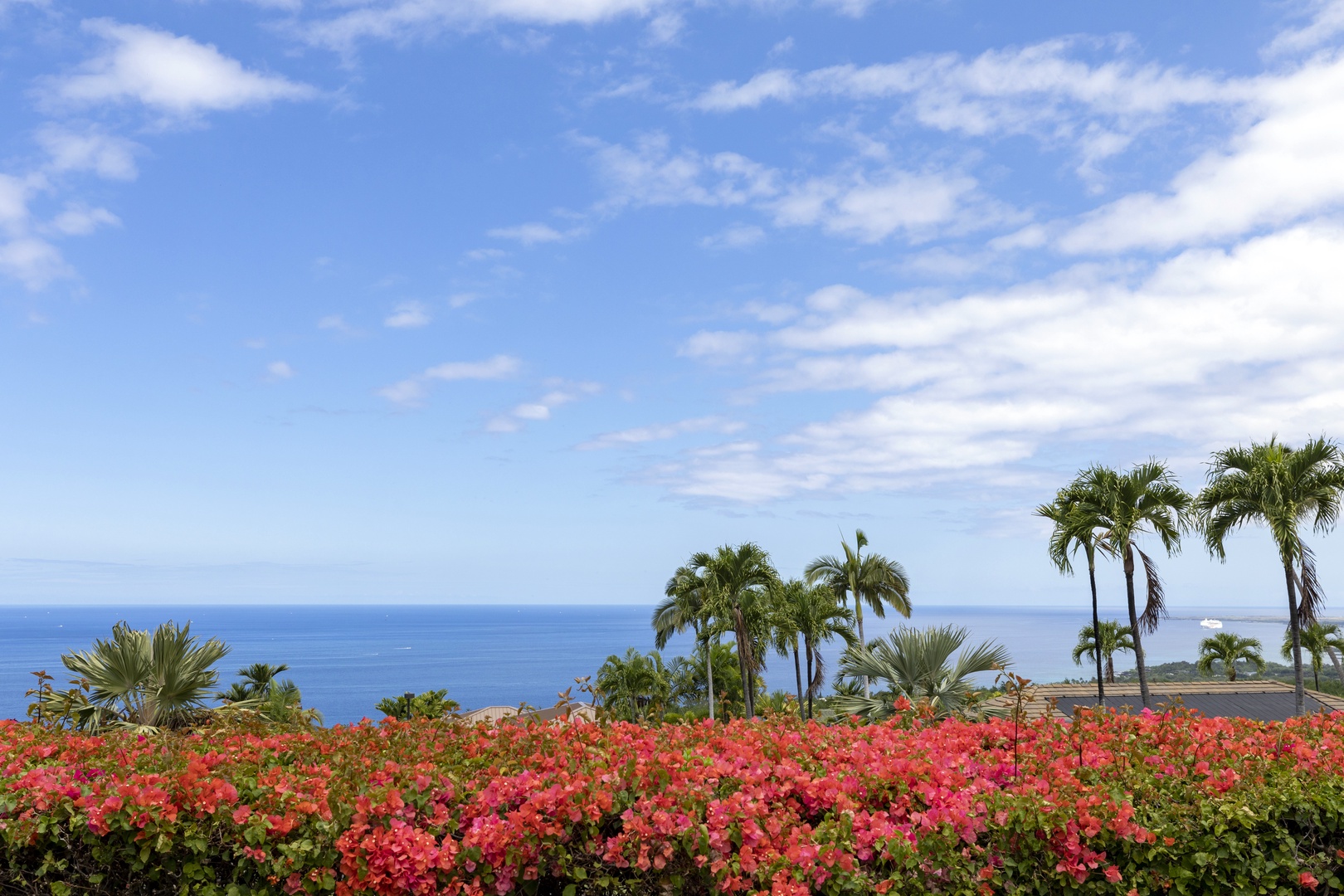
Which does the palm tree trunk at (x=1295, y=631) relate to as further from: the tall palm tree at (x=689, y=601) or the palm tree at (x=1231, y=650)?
the palm tree at (x=1231, y=650)

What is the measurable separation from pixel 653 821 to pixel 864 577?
1576 inches

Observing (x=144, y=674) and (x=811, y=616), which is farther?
(x=811, y=616)

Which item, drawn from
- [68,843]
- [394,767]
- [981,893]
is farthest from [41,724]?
[981,893]

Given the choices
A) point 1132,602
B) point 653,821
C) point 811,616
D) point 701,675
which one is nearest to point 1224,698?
point 1132,602

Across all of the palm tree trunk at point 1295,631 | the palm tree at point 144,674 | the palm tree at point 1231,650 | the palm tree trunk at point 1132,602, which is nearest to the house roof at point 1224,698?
Answer: the palm tree trunk at point 1132,602

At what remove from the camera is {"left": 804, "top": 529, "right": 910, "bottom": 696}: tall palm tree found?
4156 cm

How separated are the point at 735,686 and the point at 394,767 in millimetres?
54114

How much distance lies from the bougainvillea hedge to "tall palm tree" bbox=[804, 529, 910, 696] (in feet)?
124

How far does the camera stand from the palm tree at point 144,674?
1086 centimetres

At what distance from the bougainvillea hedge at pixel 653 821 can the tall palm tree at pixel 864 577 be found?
37.9 meters

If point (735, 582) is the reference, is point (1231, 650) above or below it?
below

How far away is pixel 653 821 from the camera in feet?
11.3

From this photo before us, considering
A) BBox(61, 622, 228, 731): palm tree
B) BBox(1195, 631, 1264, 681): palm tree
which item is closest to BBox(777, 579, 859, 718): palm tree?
BBox(1195, 631, 1264, 681): palm tree

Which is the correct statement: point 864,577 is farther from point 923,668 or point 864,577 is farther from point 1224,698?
point 923,668
